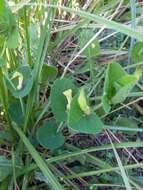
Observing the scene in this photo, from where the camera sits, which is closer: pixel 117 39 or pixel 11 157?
pixel 11 157

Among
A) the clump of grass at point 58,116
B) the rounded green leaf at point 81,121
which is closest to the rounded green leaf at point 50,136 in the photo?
the clump of grass at point 58,116

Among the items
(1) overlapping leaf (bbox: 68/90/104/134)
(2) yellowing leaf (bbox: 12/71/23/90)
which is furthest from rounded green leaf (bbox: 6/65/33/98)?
(1) overlapping leaf (bbox: 68/90/104/134)

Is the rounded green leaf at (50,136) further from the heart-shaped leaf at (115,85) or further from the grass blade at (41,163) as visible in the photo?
the heart-shaped leaf at (115,85)

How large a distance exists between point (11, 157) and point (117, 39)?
1.32 feet

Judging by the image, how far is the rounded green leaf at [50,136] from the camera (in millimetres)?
846

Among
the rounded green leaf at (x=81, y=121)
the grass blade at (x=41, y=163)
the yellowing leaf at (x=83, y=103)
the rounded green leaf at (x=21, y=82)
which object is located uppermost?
the rounded green leaf at (x=21, y=82)

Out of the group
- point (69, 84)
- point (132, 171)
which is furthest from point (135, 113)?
point (69, 84)

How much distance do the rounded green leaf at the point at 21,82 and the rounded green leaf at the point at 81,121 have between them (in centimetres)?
12

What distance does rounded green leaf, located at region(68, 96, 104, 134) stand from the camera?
699 mm

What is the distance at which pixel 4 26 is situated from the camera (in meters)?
0.75

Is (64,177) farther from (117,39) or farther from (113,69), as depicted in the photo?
(117,39)

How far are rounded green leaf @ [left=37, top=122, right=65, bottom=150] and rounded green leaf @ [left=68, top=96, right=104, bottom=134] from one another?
145 mm

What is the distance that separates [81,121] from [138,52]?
0.24 metres

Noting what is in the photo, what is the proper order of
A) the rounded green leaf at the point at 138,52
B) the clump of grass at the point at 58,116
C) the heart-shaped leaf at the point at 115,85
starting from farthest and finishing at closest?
the rounded green leaf at the point at 138,52
the clump of grass at the point at 58,116
the heart-shaped leaf at the point at 115,85
